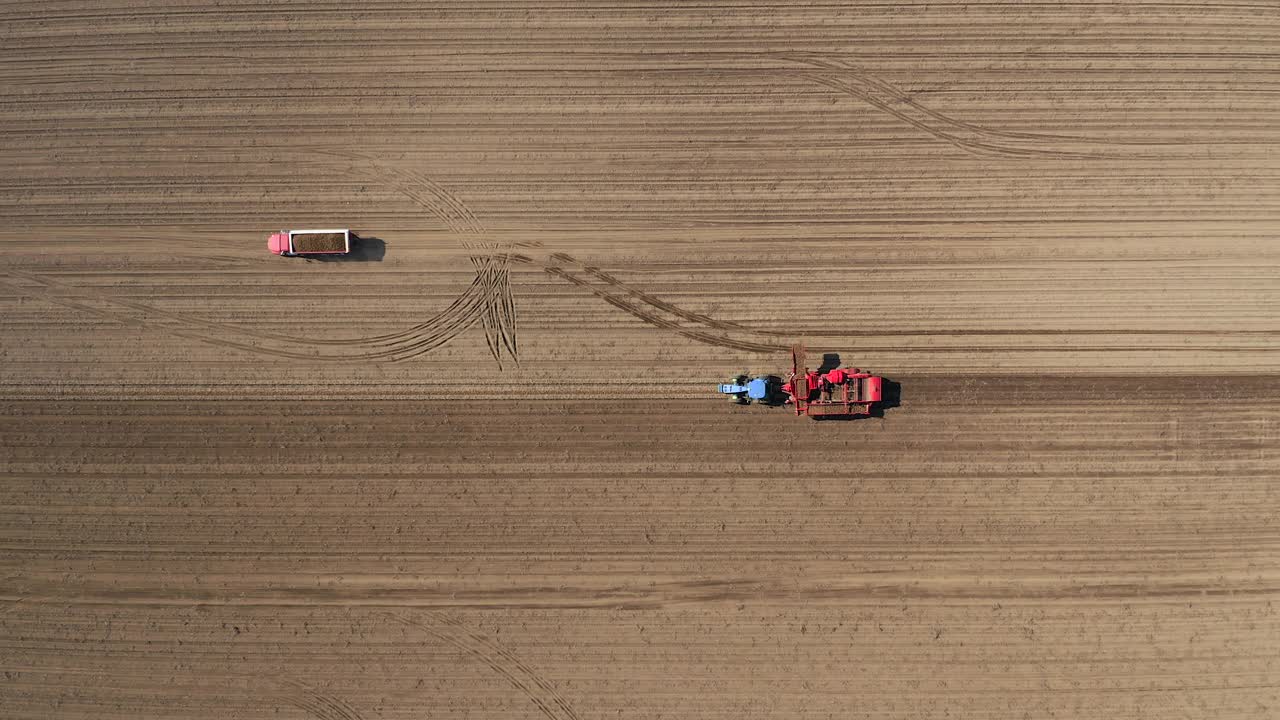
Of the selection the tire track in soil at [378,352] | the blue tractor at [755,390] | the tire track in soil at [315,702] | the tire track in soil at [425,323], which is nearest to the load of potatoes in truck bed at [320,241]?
the tire track in soil at [425,323]

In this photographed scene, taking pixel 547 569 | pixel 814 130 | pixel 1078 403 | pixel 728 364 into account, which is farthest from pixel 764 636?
pixel 814 130

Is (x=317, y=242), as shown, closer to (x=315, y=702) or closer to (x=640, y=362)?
(x=640, y=362)

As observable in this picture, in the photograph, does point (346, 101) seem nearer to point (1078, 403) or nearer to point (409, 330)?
point (409, 330)

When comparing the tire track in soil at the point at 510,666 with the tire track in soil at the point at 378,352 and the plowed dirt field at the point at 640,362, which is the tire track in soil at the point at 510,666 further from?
the tire track in soil at the point at 378,352

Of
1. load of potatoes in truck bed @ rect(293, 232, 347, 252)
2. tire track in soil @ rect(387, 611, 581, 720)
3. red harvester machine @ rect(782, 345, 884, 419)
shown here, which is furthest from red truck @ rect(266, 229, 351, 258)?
red harvester machine @ rect(782, 345, 884, 419)

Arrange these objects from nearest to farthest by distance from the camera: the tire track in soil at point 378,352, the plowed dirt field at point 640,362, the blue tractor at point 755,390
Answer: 1. the blue tractor at point 755,390
2. the plowed dirt field at point 640,362
3. the tire track in soil at point 378,352
